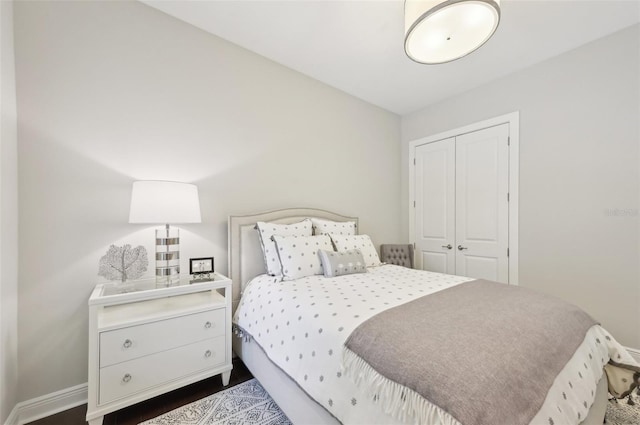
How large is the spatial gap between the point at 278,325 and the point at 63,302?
1.40 metres

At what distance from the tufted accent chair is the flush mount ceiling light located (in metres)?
2.29

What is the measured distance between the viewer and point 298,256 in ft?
7.01

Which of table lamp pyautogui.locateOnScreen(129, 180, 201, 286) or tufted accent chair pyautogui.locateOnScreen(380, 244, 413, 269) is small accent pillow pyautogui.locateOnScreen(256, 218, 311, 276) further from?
tufted accent chair pyautogui.locateOnScreen(380, 244, 413, 269)

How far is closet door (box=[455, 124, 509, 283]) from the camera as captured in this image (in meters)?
2.92

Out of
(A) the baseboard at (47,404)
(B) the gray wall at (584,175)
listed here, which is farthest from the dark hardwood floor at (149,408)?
(B) the gray wall at (584,175)

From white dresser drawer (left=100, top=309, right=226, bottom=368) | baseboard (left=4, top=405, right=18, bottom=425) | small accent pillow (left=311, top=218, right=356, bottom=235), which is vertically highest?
small accent pillow (left=311, top=218, right=356, bottom=235)

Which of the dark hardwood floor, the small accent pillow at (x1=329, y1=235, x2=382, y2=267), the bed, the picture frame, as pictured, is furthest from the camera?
the small accent pillow at (x1=329, y1=235, x2=382, y2=267)

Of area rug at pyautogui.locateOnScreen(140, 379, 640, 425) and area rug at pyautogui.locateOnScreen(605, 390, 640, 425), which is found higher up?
area rug at pyautogui.locateOnScreen(605, 390, 640, 425)

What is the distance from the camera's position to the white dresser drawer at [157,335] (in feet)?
4.74

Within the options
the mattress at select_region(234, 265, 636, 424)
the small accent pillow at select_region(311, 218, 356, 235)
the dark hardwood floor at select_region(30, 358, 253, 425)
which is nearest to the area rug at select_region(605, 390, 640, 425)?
the mattress at select_region(234, 265, 636, 424)

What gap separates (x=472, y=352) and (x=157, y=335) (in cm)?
167

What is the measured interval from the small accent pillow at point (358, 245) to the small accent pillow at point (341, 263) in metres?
0.18

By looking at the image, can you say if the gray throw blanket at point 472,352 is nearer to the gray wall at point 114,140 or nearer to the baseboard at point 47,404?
the gray wall at point 114,140

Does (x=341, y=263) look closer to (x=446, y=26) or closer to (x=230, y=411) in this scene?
(x=230, y=411)
